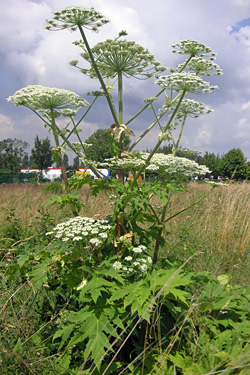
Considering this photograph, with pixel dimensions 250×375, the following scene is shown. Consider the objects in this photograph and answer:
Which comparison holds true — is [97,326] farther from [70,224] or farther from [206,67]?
[206,67]

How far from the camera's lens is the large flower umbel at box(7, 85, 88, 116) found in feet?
10.3

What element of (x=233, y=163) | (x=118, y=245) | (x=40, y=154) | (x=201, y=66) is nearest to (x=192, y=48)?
(x=201, y=66)

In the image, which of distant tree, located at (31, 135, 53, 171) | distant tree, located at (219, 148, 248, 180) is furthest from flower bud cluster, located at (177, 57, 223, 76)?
distant tree, located at (31, 135, 53, 171)

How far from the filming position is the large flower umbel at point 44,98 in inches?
124

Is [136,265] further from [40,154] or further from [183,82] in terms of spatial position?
[40,154]

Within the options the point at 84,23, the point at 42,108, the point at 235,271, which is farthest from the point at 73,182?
the point at 235,271

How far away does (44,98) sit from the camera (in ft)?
10.5

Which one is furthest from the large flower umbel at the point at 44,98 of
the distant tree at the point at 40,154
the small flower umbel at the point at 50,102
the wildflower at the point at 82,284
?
the distant tree at the point at 40,154

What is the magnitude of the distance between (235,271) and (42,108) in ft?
13.5

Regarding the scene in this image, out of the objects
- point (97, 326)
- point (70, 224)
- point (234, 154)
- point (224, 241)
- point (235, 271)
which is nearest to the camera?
point (97, 326)

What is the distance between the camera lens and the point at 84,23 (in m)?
3.05

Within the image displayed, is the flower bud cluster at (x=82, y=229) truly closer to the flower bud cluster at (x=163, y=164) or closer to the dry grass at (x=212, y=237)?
the flower bud cluster at (x=163, y=164)

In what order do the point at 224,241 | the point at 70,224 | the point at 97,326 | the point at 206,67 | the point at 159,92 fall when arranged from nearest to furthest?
the point at 97,326 < the point at 70,224 < the point at 159,92 < the point at 206,67 < the point at 224,241

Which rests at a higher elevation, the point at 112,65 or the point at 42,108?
the point at 112,65
